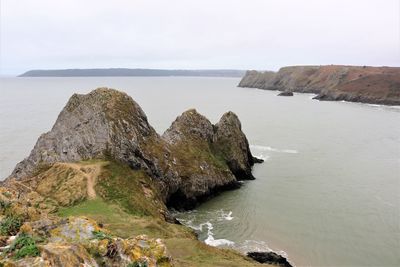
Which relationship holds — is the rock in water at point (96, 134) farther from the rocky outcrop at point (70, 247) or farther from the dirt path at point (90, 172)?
the rocky outcrop at point (70, 247)

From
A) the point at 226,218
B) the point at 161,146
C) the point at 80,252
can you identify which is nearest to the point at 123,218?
the point at 226,218

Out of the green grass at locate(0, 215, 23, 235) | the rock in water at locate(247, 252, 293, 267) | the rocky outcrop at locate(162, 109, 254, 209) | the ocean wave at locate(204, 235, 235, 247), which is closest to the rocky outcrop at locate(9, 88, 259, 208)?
the rocky outcrop at locate(162, 109, 254, 209)

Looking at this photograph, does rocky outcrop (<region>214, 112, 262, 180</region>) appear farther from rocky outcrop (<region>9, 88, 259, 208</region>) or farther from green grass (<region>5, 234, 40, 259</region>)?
green grass (<region>5, 234, 40, 259</region>)

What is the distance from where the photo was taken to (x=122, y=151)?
151 feet

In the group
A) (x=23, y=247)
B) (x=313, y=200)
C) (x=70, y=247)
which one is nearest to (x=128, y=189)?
(x=313, y=200)

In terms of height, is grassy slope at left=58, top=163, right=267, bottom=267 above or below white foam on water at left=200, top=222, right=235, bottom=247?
above

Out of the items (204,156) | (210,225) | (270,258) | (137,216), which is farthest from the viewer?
(204,156)

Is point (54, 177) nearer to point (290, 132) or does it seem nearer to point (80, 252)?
point (80, 252)

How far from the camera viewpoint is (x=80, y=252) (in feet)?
51.5

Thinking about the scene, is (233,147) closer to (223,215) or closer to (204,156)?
(204,156)

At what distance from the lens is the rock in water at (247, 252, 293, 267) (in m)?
33.2

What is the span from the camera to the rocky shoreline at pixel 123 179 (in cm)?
1914

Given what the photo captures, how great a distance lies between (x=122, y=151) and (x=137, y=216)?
10.5m

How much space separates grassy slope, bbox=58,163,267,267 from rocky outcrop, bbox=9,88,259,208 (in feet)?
6.91
